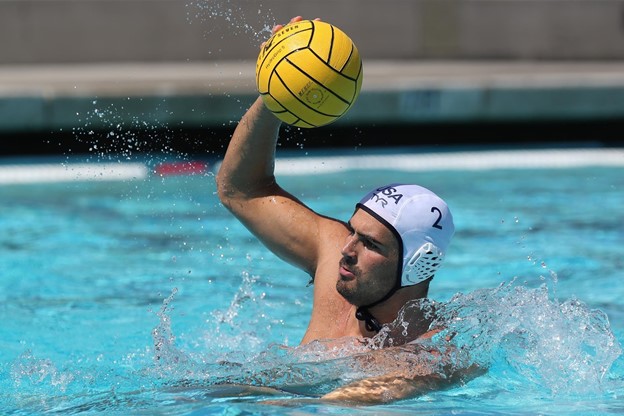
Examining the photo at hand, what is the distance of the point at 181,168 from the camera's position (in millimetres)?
8414

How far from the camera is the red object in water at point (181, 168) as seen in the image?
27.2 ft

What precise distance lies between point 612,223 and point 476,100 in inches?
94.3

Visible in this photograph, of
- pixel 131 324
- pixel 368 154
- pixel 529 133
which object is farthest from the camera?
pixel 529 133

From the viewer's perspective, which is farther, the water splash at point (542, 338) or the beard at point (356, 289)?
the water splash at point (542, 338)

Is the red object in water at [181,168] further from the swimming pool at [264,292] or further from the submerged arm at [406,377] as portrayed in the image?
the submerged arm at [406,377]

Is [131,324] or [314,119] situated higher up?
[314,119]

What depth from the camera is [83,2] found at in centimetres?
1043

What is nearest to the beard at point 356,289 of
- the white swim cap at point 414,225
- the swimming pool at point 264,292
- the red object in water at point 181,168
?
the white swim cap at point 414,225

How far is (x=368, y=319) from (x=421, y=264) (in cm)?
29

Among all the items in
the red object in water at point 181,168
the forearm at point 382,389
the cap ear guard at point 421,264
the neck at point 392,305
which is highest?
the red object in water at point 181,168

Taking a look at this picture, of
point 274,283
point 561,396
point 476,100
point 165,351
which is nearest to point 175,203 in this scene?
point 274,283

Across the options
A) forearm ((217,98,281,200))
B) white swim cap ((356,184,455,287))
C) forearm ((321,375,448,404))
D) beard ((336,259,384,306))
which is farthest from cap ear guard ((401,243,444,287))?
forearm ((217,98,281,200))

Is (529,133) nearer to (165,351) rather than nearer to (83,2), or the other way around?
(83,2)

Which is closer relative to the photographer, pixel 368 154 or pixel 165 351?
pixel 165 351
